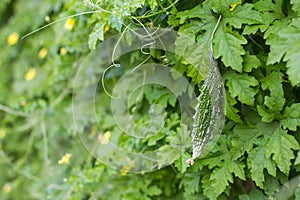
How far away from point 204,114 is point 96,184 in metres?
0.78

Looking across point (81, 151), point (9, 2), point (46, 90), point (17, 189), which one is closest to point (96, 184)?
point (81, 151)

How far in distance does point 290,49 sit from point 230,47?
23cm

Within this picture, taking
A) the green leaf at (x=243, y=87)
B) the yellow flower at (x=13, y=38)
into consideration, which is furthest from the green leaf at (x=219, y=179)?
the yellow flower at (x=13, y=38)

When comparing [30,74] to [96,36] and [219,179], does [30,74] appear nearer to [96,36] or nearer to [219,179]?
[96,36]

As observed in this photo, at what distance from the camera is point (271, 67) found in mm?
1321

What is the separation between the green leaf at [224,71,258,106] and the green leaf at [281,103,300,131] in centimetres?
10

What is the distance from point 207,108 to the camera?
1324 mm

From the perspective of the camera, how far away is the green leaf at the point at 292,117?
126cm

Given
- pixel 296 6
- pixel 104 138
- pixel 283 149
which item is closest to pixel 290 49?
pixel 296 6

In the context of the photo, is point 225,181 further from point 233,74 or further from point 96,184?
point 96,184

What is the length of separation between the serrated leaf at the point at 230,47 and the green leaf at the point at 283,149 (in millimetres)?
231

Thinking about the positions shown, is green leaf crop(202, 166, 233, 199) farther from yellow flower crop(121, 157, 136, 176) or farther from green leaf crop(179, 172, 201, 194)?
yellow flower crop(121, 157, 136, 176)

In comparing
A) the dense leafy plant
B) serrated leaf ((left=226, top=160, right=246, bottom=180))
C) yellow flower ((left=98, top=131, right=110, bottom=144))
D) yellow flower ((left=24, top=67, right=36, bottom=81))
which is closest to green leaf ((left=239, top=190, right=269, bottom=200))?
the dense leafy plant

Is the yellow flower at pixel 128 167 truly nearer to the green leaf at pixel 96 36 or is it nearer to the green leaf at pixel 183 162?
the green leaf at pixel 183 162
